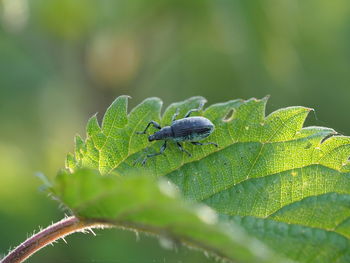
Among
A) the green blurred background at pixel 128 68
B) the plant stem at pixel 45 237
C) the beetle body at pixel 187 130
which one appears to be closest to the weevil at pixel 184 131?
the beetle body at pixel 187 130

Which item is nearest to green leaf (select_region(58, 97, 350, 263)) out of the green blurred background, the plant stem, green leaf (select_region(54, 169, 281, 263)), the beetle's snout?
the beetle's snout

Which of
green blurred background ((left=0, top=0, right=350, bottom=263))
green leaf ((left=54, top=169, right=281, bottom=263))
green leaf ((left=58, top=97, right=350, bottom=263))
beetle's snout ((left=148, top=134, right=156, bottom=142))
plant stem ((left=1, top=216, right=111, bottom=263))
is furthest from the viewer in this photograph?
green blurred background ((left=0, top=0, right=350, bottom=263))

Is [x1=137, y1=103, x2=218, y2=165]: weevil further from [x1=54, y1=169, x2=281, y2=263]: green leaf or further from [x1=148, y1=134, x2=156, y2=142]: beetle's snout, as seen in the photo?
[x1=54, y1=169, x2=281, y2=263]: green leaf

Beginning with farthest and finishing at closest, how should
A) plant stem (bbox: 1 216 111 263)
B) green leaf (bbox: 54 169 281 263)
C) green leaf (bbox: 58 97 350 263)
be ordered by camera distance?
green leaf (bbox: 58 97 350 263)
plant stem (bbox: 1 216 111 263)
green leaf (bbox: 54 169 281 263)

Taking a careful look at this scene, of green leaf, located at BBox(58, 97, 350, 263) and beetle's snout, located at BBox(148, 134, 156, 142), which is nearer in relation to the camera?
green leaf, located at BBox(58, 97, 350, 263)

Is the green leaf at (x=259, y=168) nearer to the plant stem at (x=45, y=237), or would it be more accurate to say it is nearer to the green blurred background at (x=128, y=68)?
the plant stem at (x=45, y=237)

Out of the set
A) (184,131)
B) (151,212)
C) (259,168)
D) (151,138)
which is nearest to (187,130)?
(184,131)

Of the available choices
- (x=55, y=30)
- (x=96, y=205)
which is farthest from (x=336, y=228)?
(x=55, y=30)

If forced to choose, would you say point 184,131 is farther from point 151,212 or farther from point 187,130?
point 151,212
